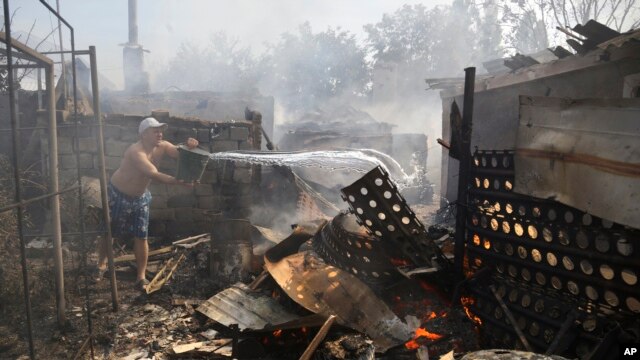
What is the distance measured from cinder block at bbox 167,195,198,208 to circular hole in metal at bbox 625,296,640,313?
684cm

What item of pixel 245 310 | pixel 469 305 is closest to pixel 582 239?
pixel 469 305

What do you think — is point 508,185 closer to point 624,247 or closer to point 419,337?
point 624,247

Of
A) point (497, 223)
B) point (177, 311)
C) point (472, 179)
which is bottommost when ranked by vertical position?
point (177, 311)

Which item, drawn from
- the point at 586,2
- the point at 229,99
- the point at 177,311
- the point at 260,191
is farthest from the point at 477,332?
the point at 586,2

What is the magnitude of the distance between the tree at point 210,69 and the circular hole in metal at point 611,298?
121ft

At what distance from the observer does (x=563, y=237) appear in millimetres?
2961

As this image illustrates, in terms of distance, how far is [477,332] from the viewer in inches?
145

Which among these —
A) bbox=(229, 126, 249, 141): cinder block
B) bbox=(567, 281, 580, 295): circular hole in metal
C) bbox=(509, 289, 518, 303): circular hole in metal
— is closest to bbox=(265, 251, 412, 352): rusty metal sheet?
bbox=(509, 289, 518, 303): circular hole in metal

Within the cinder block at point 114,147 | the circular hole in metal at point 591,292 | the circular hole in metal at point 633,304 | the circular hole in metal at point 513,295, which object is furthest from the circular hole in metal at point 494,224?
the cinder block at point 114,147

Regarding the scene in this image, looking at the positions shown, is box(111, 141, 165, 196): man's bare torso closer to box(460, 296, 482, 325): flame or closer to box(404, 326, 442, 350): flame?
box(404, 326, 442, 350): flame

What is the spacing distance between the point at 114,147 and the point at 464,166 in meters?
6.43

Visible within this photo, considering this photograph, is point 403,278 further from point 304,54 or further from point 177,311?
point 304,54

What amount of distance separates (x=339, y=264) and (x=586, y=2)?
1034 inches

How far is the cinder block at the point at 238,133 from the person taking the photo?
792cm
